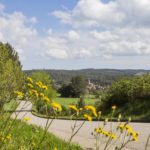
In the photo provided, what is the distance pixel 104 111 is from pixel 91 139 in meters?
12.5

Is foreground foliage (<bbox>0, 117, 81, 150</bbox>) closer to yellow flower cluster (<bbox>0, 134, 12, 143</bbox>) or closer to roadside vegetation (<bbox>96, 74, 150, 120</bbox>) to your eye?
yellow flower cluster (<bbox>0, 134, 12, 143</bbox>)

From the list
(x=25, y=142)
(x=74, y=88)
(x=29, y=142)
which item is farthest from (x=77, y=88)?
(x=29, y=142)

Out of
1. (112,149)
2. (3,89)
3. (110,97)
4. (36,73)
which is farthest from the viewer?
(36,73)

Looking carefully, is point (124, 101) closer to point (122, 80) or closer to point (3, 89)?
point (122, 80)

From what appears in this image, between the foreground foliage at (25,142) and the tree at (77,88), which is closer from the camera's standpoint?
the foreground foliage at (25,142)

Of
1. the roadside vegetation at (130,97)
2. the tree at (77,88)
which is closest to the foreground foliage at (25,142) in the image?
the roadside vegetation at (130,97)

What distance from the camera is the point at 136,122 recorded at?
2092 cm

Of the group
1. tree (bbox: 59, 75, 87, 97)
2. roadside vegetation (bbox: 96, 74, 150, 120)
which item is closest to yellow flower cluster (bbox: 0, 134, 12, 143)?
roadside vegetation (bbox: 96, 74, 150, 120)

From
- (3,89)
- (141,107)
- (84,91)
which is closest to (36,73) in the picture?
(84,91)

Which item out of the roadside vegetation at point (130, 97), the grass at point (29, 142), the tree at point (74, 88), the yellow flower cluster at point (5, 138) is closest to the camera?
the yellow flower cluster at point (5, 138)

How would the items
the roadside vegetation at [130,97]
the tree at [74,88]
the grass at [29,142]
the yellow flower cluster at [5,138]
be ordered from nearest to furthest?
the yellow flower cluster at [5,138], the grass at [29,142], the roadside vegetation at [130,97], the tree at [74,88]

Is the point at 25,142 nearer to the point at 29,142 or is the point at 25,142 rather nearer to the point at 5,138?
the point at 29,142

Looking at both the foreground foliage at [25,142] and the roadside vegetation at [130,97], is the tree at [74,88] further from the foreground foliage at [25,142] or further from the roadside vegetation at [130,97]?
the foreground foliage at [25,142]

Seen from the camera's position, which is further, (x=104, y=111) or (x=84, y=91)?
(x=84, y=91)
